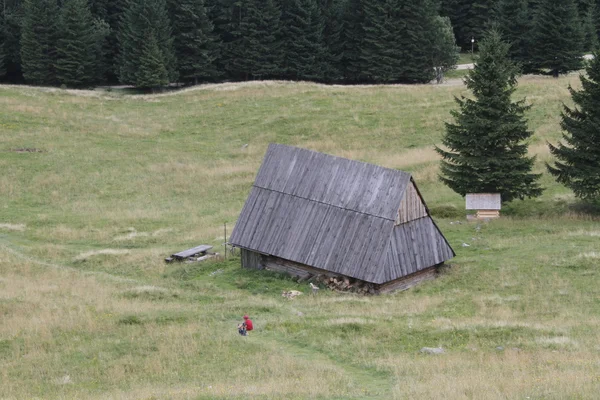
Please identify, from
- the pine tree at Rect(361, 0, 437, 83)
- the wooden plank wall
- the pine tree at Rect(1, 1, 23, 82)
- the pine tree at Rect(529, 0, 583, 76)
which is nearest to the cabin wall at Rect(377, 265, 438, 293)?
the wooden plank wall

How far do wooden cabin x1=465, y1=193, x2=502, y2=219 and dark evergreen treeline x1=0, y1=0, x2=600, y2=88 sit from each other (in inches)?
1835

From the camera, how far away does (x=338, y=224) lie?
33812mm

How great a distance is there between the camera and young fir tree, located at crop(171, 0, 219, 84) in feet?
307

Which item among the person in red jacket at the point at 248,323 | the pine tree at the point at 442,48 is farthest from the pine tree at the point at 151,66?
the person in red jacket at the point at 248,323

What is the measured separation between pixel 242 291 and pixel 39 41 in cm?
6877

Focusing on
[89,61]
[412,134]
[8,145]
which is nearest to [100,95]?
[89,61]

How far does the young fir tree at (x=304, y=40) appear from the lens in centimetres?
9312

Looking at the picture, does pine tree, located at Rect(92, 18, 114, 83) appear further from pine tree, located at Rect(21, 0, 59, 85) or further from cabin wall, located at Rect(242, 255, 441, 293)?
cabin wall, located at Rect(242, 255, 441, 293)

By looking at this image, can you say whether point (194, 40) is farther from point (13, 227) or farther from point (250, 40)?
point (13, 227)

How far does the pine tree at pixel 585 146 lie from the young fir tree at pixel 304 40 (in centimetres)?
5369

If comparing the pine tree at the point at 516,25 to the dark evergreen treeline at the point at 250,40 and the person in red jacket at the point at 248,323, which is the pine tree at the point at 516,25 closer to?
the dark evergreen treeline at the point at 250,40

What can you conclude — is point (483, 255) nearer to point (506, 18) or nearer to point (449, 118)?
point (449, 118)

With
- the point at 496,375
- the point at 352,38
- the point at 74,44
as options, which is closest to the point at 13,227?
the point at 496,375

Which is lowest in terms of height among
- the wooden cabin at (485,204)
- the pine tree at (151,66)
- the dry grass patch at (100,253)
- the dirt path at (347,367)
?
the dry grass patch at (100,253)
